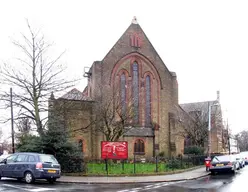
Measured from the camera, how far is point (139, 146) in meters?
42.3

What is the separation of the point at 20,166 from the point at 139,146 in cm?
2528

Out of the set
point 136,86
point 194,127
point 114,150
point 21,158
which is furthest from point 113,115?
point 21,158

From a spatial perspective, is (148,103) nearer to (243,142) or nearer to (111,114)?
(111,114)

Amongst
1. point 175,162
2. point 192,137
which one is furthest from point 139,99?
point 175,162

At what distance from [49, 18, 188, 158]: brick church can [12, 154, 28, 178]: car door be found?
19593mm

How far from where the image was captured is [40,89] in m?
25.6

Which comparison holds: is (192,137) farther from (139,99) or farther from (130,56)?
(130,56)

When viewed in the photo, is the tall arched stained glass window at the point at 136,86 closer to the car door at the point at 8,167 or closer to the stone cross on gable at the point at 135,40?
the stone cross on gable at the point at 135,40

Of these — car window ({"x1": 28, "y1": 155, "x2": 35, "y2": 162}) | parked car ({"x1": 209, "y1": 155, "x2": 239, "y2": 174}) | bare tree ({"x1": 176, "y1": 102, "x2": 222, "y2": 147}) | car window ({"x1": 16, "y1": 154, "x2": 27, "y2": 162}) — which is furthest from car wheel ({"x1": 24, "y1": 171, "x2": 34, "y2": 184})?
bare tree ({"x1": 176, "y1": 102, "x2": 222, "y2": 147})

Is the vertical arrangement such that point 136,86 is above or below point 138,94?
above

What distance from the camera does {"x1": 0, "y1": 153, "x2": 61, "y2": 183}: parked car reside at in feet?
58.1

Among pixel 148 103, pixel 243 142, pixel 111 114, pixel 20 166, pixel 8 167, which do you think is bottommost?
pixel 243 142

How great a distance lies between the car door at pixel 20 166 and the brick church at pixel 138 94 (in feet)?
64.3

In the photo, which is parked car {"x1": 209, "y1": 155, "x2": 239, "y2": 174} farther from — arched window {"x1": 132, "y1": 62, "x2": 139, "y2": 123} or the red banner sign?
arched window {"x1": 132, "y1": 62, "x2": 139, "y2": 123}
